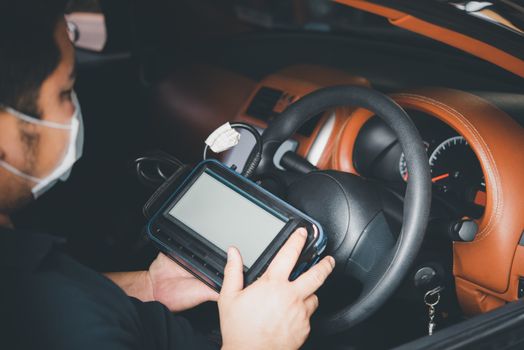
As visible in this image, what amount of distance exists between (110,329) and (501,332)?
761 millimetres

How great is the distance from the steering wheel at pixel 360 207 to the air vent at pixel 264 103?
1.90 ft

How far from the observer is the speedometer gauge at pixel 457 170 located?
136 cm

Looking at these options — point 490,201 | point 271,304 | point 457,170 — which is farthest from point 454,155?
point 271,304

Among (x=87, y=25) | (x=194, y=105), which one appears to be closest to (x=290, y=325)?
(x=194, y=105)

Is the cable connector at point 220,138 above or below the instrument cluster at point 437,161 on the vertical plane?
below

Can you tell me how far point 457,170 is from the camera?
142 cm

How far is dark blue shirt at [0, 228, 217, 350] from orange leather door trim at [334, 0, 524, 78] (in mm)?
795

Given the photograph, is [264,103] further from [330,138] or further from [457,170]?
[457,170]

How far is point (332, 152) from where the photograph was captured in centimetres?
164

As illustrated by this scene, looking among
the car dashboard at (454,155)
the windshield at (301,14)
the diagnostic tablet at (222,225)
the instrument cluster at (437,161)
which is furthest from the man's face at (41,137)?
the windshield at (301,14)

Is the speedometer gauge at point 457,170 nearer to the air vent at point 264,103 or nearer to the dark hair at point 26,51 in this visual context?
the air vent at point 264,103

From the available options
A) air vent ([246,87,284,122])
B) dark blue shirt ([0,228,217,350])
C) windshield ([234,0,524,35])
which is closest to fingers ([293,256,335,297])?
dark blue shirt ([0,228,217,350])

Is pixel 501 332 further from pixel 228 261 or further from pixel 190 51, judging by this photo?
pixel 190 51

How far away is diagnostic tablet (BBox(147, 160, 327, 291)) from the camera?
0.98m
